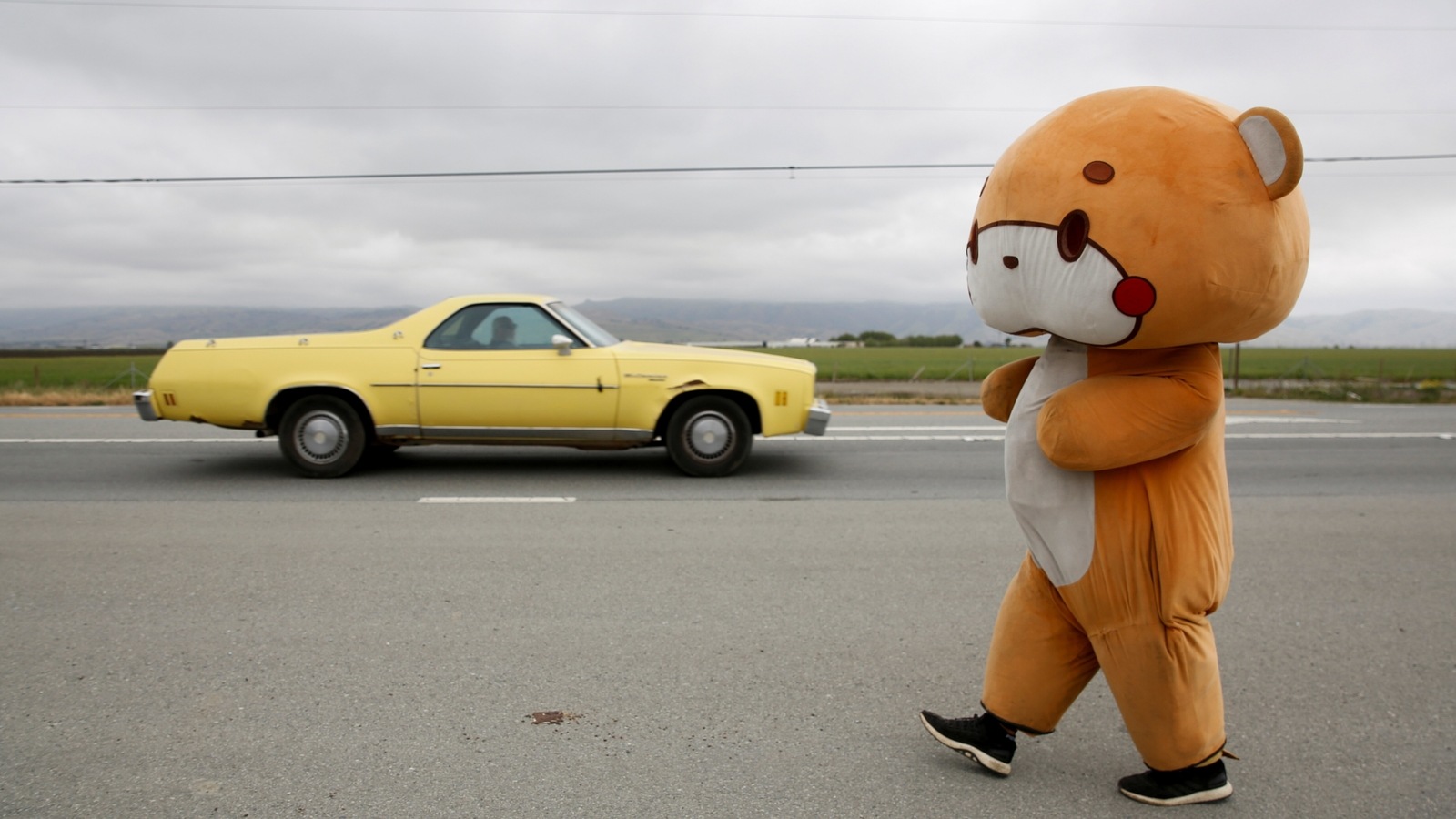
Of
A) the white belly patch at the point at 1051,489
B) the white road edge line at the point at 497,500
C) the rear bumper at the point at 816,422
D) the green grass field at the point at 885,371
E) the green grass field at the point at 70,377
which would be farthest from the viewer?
the green grass field at the point at 885,371

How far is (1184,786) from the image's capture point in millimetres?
2756

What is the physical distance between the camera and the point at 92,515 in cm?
650

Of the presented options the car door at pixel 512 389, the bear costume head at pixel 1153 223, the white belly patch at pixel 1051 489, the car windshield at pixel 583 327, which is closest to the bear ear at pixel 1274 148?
the bear costume head at pixel 1153 223

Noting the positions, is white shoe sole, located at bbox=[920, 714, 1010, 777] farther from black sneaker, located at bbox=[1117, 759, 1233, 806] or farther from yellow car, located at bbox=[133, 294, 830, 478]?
yellow car, located at bbox=[133, 294, 830, 478]

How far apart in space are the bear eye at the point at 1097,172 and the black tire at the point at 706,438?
18.5 ft

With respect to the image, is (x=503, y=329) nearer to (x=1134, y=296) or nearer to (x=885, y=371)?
(x=1134, y=296)

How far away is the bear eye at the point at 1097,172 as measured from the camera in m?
2.38

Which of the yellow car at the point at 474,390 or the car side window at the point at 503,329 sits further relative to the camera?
the car side window at the point at 503,329

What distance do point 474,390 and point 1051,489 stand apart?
5.90 meters

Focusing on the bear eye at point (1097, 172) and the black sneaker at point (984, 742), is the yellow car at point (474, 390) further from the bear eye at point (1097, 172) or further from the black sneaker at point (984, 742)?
the bear eye at point (1097, 172)

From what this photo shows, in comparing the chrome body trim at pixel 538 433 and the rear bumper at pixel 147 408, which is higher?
the rear bumper at pixel 147 408

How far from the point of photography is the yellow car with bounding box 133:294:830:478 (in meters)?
7.73

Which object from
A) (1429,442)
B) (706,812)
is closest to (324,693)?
(706,812)

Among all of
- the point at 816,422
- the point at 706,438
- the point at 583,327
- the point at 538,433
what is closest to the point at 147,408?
the point at 538,433
